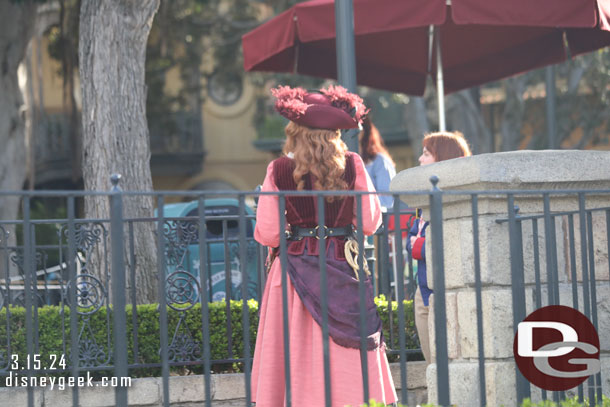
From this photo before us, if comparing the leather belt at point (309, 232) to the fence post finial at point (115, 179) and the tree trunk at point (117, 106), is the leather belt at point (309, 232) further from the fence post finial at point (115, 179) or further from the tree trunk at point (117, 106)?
the tree trunk at point (117, 106)

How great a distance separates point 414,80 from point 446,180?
192 inches

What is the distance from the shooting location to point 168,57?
72.3 ft

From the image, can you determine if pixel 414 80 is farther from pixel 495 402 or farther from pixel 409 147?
pixel 409 147

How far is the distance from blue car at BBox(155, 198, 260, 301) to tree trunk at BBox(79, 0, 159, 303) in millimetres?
481

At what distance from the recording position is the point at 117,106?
7504 mm

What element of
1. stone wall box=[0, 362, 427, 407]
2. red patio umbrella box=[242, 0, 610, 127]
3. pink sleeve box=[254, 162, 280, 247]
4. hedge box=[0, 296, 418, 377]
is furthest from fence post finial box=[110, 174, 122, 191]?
red patio umbrella box=[242, 0, 610, 127]

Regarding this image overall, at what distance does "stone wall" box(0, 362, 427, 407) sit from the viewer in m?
5.54

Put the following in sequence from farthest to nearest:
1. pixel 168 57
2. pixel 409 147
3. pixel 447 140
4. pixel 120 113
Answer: pixel 409 147 → pixel 168 57 → pixel 120 113 → pixel 447 140

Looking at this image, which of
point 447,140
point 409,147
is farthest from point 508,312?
point 409,147

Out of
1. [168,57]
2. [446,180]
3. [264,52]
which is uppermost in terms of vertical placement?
[168,57]

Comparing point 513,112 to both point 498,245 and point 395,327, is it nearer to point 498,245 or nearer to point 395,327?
point 395,327

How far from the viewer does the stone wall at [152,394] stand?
18.2 feet

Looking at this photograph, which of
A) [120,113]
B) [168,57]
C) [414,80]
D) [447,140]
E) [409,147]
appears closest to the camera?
[447,140]

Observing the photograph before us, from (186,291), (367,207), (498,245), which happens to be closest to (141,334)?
(186,291)
